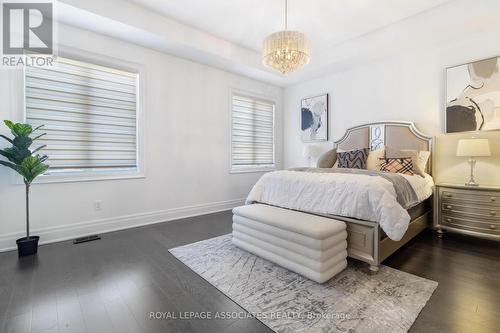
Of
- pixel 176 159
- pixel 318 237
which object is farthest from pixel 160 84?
pixel 318 237

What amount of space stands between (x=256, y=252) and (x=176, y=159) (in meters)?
2.32

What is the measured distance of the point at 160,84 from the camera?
384cm

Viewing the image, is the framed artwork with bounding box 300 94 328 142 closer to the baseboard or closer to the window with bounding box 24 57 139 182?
the baseboard

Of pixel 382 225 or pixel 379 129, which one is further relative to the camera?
pixel 379 129

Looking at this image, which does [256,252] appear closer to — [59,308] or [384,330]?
Answer: [384,330]

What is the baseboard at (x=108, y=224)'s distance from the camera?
9.11 ft

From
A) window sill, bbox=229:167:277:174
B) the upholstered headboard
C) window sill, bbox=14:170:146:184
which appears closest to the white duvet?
the upholstered headboard

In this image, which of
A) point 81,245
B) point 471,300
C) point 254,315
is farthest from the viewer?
point 81,245

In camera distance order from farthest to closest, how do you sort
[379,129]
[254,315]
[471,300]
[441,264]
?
[379,129] → [441,264] → [471,300] → [254,315]

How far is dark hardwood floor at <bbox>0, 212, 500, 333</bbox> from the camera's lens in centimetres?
152

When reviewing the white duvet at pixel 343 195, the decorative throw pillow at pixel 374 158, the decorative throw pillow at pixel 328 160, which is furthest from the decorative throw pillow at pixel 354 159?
the white duvet at pixel 343 195

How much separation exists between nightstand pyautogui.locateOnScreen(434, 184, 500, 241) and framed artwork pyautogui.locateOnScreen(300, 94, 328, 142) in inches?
92.2

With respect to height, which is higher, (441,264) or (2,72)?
(2,72)

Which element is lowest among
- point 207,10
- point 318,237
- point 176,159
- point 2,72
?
point 318,237
